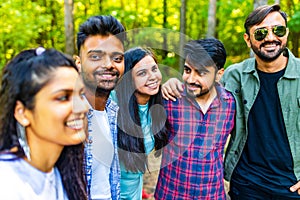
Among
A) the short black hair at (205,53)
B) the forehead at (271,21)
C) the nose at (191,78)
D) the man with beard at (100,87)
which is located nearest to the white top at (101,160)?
the man with beard at (100,87)

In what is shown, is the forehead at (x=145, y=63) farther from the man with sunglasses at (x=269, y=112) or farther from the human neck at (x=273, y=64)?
the human neck at (x=273, y=64)

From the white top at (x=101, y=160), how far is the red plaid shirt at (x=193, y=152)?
0.53 m

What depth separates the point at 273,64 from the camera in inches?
96.7

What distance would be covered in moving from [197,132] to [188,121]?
0.10 metres

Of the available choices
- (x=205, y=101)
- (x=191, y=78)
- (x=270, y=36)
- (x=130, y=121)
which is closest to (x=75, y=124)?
(x=130, y=121)

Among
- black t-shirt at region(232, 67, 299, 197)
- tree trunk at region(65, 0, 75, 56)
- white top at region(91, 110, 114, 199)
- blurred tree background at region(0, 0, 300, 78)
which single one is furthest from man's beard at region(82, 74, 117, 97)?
tree trunk at region(65, 0, 75, 56)

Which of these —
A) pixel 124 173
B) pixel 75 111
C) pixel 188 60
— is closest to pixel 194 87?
pixel 188 60

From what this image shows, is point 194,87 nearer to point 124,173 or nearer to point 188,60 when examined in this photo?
point 188,60

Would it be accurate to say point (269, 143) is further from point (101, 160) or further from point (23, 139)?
point (23, 139)

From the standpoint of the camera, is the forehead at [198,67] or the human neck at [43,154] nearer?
the human neck at [43,154]

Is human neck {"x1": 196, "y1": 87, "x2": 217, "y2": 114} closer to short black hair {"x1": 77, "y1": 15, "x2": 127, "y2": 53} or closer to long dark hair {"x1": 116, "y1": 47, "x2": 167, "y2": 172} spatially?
long dark hair {"x1": 116, "y1": 47, "x2": 167, "y2": 172}

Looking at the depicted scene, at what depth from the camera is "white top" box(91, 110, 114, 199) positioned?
6.24ft

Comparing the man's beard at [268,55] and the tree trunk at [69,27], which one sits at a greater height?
the tree trunk at [69,27]

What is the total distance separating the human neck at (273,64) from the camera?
246 cm
